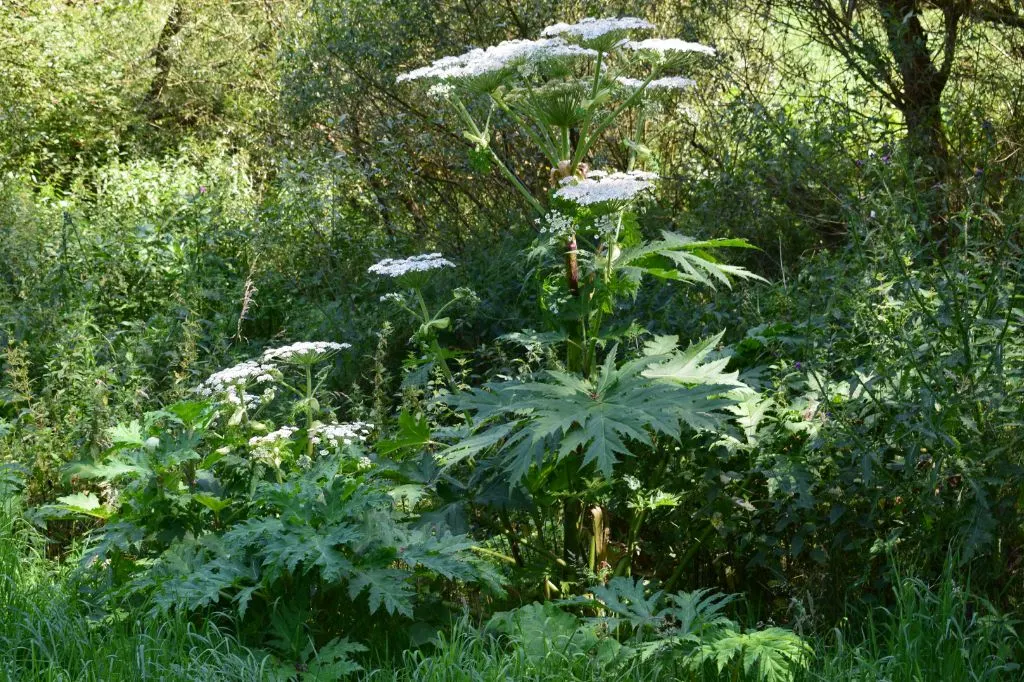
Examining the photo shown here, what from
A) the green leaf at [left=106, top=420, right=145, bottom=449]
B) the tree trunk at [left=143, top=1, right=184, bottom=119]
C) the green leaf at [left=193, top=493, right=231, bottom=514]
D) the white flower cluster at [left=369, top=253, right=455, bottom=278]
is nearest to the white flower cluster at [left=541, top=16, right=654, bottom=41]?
the white flower cluster at [left=369, top=253, right=455, bottom=278]

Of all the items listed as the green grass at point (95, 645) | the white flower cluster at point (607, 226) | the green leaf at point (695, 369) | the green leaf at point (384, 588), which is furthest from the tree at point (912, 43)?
the green grass at point (95, 645)

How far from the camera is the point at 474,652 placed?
352 cm

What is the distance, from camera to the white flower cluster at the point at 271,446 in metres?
4.00

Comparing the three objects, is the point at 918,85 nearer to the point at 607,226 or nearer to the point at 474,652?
the point at 607,226

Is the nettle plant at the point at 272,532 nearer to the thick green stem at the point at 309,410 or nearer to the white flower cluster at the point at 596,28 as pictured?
the thick green stem at the point at 309,410

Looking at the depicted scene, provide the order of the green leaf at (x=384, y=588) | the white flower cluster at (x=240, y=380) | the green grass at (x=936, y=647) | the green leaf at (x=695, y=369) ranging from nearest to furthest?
the green grass at (x=936, y=647) < the green leaf at (x=384, y=588) < the green leaf at (x=695, y=369) < the white flower cluster at (x=240, y=380)

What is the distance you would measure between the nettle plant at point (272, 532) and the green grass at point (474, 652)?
0.15 meters

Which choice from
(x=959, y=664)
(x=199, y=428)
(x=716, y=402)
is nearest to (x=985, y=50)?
(x=716, y=402)

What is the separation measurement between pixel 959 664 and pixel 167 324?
17.1 ft

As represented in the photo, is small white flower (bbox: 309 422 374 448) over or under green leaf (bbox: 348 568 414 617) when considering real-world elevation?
over

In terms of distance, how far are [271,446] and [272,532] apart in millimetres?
523

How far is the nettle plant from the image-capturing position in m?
3.53

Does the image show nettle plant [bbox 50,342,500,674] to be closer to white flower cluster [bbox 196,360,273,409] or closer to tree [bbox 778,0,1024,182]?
white flower cluster [bbox 196,360,273,409]

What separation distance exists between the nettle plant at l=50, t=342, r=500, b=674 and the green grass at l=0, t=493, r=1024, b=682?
0.15 m
